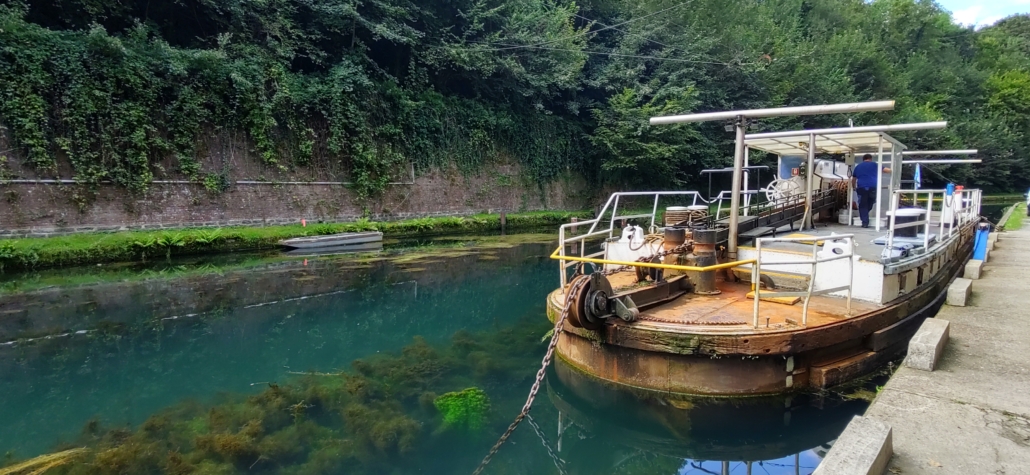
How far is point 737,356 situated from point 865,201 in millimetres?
6498

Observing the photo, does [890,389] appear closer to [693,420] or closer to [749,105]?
[693,420]

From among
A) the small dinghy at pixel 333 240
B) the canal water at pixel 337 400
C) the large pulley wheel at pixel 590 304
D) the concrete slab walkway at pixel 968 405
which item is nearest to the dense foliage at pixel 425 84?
the small dinghy at pixel 333 240

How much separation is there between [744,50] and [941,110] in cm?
2184

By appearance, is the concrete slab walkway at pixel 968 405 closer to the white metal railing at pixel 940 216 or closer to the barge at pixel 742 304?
the barge at pixel 742 304

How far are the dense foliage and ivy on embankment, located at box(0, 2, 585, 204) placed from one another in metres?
0.06

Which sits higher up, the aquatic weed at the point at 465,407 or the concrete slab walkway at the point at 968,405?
the concrete slab walkway at the point at 968,405

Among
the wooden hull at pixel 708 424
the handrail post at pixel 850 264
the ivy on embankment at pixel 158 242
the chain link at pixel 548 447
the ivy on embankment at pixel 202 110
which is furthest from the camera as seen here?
the ivy on embankment at pixel 202 110

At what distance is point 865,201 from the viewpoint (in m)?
9.82

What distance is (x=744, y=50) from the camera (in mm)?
30938

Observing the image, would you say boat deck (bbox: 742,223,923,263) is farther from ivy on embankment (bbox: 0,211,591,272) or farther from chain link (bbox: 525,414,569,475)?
ivy on embankment (bbox: 0,211,591,272)

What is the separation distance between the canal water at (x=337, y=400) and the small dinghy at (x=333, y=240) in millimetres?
6657

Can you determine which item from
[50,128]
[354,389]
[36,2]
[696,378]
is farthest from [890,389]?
[36,2]

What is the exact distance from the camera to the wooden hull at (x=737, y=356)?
5.09m

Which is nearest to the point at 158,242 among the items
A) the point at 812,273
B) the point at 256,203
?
the point at 256,203
